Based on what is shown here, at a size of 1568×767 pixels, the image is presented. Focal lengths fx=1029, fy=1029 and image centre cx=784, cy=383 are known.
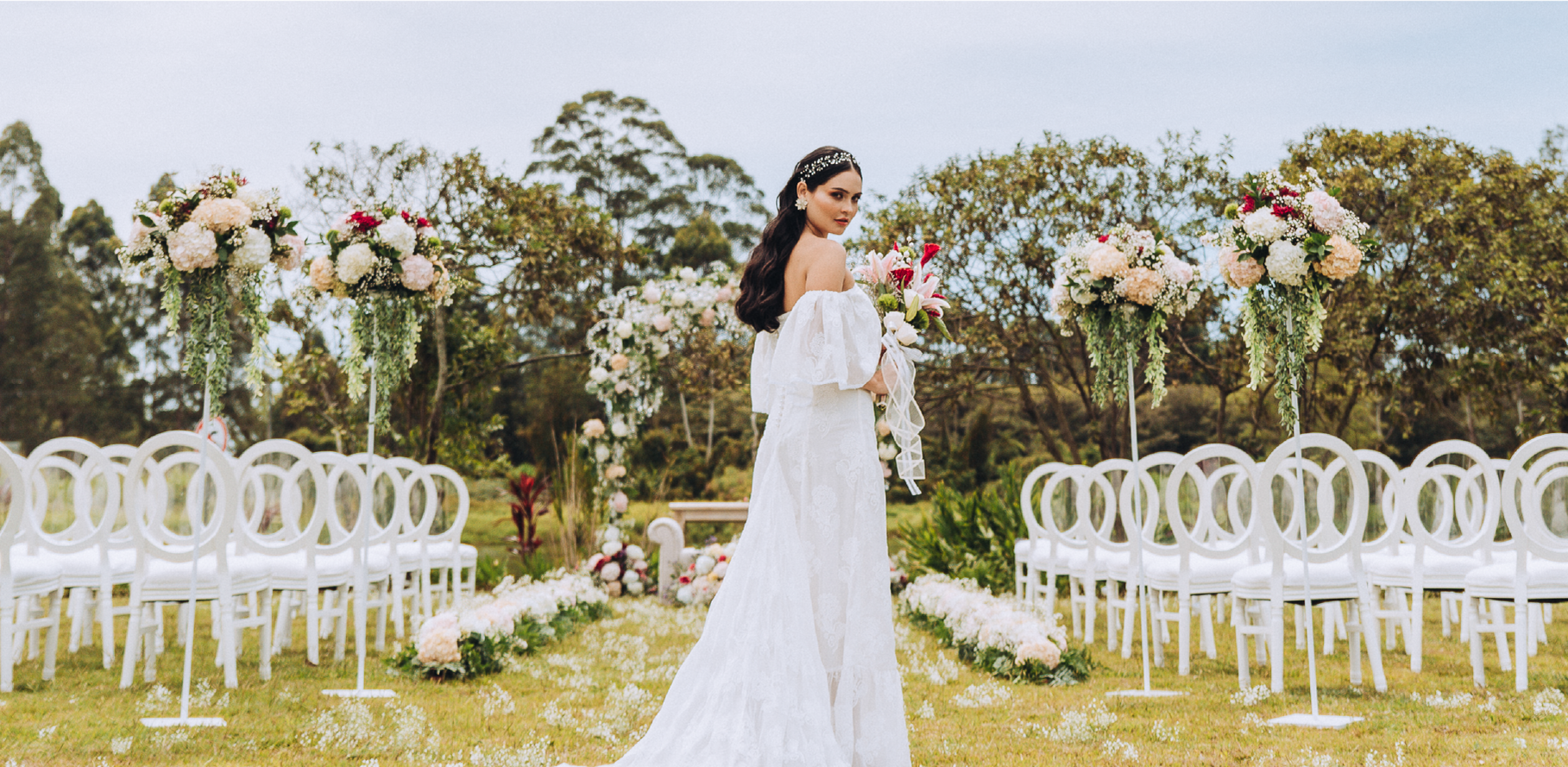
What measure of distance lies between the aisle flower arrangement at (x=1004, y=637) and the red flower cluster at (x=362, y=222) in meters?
4.00

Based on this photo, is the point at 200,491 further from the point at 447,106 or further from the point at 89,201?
the point at 89,201

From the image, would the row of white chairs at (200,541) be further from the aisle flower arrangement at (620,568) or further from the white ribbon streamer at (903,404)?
the white ribbon streamer at (903,404)

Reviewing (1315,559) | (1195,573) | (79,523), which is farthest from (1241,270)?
(79,523)

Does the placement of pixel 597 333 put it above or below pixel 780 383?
above

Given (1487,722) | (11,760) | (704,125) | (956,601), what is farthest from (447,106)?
(1487,722)

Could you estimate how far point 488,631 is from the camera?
595cm

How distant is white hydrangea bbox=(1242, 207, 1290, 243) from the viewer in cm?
446

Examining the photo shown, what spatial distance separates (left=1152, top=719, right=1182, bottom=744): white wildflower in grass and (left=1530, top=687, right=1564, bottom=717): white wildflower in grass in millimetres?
1586

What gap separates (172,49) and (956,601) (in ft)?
38.2

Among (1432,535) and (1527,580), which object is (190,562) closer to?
(1527,580)

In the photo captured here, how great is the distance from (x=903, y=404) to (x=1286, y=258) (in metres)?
2.19

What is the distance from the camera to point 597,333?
37.3 ft

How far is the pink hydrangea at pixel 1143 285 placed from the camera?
5004 mm

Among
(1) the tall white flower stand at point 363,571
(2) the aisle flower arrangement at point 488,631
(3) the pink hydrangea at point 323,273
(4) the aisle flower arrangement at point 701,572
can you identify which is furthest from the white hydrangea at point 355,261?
(4) the aisle flower arrangement at point 701,572
